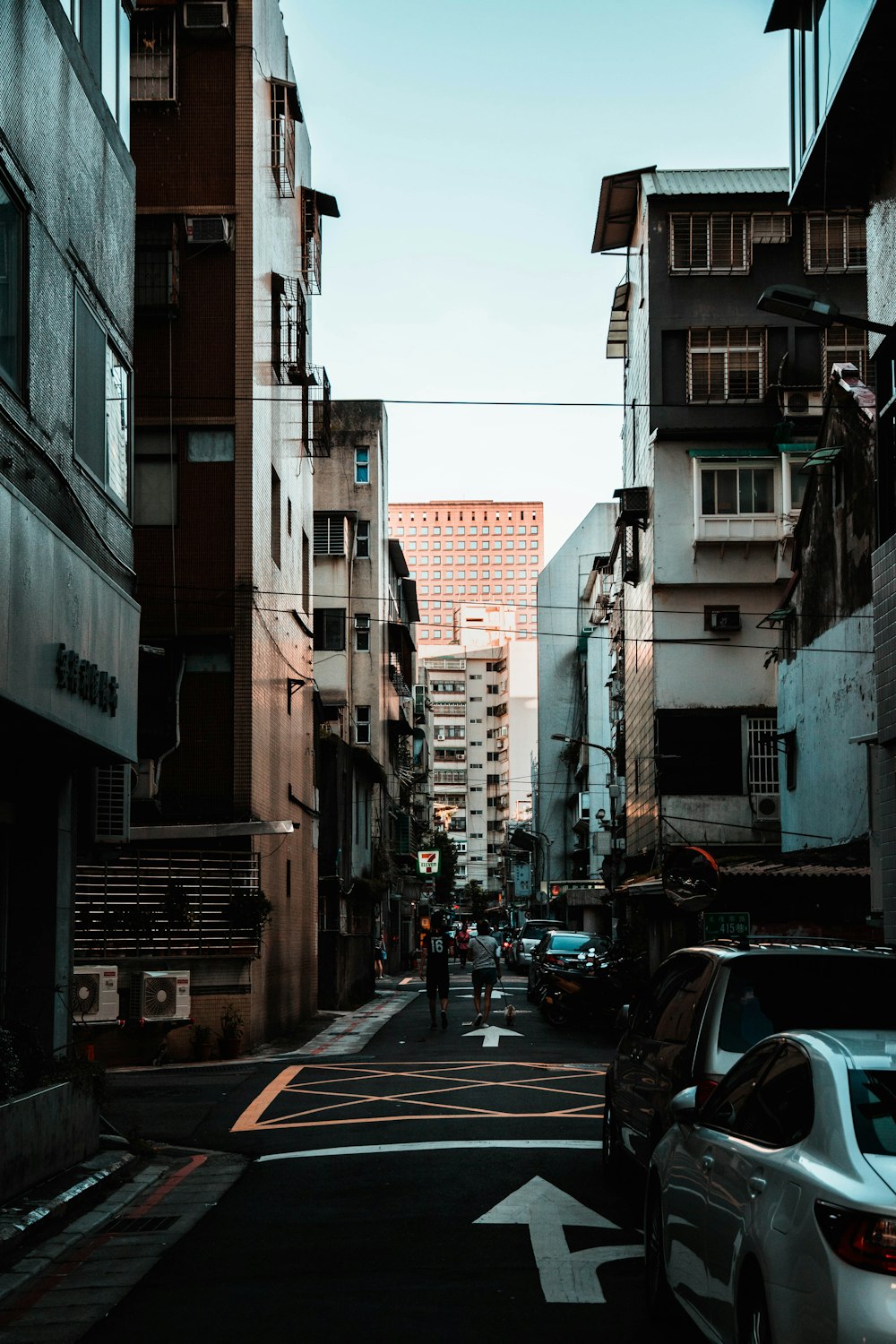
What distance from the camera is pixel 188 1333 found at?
6660 mm

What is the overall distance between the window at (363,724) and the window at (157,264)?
3087 centimetres

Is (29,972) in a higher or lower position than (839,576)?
lower

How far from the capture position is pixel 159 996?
1972 centimetres

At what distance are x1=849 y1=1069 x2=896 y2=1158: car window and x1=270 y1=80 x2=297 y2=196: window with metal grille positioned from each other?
24.7 meters

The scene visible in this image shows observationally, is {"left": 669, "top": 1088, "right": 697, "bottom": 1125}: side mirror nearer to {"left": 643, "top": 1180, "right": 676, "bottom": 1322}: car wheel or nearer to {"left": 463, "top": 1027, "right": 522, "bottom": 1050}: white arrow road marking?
Result: {"left": 643, "top": 1180, "right": 676, "bottom": 1322}: car wheel

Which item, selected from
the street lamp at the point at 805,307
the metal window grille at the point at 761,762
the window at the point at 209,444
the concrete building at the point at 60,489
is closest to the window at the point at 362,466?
the metal window grille at the point at 761,762

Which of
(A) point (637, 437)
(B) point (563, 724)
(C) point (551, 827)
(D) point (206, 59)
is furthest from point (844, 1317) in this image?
(C) point (551, 827)

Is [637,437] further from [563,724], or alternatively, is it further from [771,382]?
[563,724]

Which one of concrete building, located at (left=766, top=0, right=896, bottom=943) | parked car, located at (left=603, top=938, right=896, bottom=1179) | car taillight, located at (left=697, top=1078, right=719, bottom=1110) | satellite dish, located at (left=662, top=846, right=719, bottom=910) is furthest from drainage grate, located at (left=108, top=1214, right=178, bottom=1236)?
satellite dish, located at (left=662, top=846, right=719, bottom=910)

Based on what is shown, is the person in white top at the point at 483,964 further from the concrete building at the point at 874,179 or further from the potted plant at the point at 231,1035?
the concrete building at the point at 874,179

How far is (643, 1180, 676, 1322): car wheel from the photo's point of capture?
673 centimetres

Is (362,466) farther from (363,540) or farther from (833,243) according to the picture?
(833,243)

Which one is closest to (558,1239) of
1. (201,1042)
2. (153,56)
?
(201,1042)

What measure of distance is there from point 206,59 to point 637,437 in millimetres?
19551
